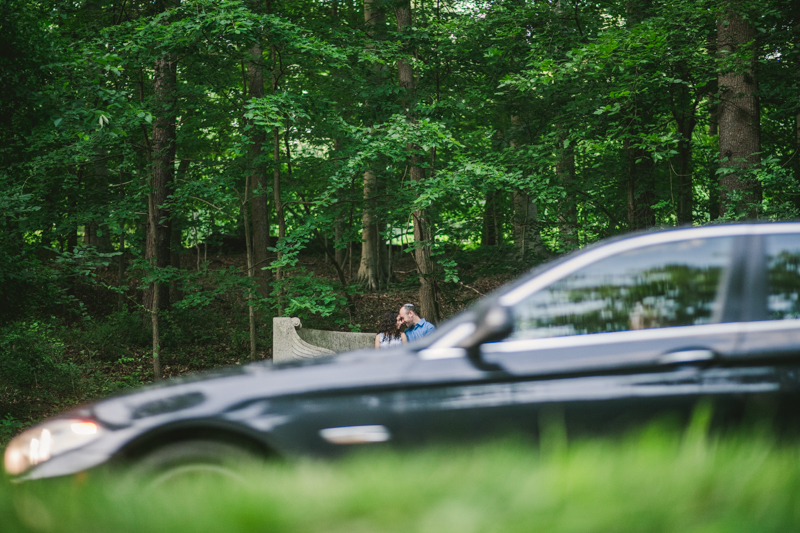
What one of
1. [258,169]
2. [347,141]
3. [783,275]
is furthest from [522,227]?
[783,275]

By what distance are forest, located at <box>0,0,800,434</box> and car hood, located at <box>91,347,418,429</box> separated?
5716 millimetres

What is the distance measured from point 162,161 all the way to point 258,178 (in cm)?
218

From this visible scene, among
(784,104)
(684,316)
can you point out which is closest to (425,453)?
(684,316)

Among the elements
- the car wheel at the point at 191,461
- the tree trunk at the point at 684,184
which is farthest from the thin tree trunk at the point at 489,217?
the car wheel at the point at 191,461

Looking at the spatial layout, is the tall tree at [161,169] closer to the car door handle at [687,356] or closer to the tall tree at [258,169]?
the tall tree at [258,169]

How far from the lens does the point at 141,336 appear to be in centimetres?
1703

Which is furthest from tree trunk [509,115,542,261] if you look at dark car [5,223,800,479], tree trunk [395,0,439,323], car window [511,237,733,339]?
dark car [5,223,800,479]

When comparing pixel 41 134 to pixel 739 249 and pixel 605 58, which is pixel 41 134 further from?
pixel 739 249

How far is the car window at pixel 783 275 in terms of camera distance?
3.03m

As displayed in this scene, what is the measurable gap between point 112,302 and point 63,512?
64.7 ft

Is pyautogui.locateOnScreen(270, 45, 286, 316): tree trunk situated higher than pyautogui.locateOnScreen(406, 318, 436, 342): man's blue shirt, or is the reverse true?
pyautogui.locateOnScreen(270, 45, 286, 316): tree trunk

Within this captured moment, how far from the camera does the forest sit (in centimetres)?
1003

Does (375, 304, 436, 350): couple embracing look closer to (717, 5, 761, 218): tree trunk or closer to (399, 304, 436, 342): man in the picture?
(399, 304, 436, 342): man

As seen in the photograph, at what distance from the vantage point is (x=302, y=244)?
12375 mm
